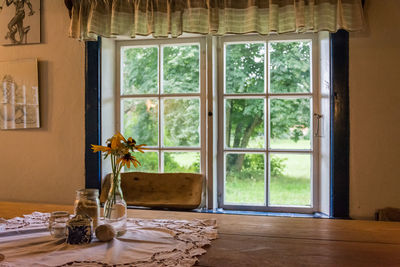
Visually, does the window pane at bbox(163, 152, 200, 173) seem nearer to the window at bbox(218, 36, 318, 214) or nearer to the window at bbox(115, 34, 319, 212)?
the window at bbox(115, 34, 319, 212)

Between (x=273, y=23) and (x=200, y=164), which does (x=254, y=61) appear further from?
(x=200, y=164)

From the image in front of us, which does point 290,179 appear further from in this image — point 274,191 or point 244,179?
point 244,179

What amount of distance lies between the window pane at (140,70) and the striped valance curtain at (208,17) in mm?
308

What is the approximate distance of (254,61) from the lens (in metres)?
2.27

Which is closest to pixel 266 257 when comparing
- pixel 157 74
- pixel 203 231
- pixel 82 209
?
pixel 203 231

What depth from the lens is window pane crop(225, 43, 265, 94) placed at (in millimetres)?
2258

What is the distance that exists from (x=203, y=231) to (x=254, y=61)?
140 centimetres

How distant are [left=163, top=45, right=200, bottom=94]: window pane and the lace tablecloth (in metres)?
1.21

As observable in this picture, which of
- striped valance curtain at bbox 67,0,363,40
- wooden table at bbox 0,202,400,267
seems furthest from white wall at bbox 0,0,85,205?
wooden table at bbox 0,202,400,267

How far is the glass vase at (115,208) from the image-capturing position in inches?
45.8

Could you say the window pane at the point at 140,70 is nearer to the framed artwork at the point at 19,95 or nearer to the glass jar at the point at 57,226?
the framed artwork at the point at 19,95

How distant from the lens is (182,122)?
7.73 ft

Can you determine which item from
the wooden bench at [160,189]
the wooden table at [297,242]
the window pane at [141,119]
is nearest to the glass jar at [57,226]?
the wooden table at [297,242]

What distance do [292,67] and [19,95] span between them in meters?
1.94
